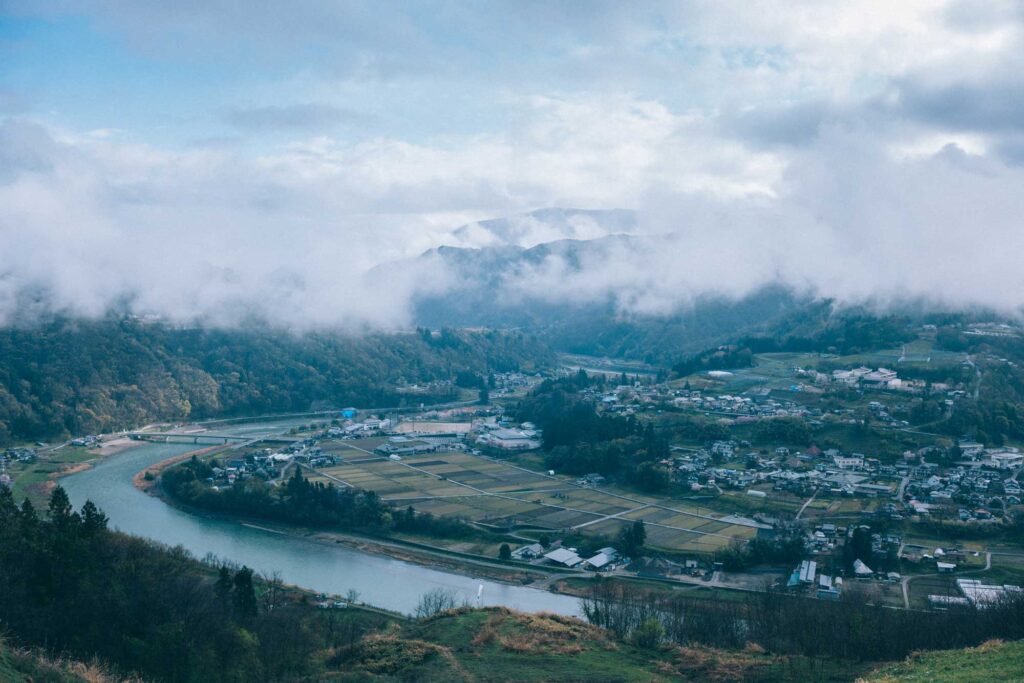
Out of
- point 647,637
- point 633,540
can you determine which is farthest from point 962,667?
point 633,540

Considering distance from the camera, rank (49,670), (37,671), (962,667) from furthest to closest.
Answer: (962,667) → (49,670) → (37,671)

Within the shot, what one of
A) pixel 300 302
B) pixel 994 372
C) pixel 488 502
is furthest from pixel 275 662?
pixel 300 302

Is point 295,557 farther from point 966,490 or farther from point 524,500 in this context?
point 966,490

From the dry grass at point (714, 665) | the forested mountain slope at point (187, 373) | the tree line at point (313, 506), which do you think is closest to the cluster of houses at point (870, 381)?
the tree line at point (313, 506)

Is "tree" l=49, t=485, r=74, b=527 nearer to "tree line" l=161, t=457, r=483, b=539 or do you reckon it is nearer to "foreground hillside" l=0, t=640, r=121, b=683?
"foreground hillside" l=0, t=640, r=121, b=683

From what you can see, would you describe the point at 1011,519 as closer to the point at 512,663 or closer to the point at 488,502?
the point at 488,502

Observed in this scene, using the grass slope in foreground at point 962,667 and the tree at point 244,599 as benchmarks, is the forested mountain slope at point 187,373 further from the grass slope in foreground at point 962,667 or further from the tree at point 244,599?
the grass slope in foreground at point 962,667
